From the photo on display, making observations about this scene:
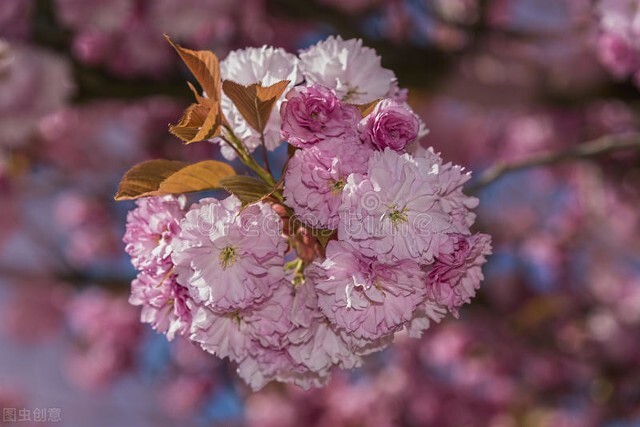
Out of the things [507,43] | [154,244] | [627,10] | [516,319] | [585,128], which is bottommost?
[516,319]

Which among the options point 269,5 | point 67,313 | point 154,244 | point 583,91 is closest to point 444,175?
point 154,244

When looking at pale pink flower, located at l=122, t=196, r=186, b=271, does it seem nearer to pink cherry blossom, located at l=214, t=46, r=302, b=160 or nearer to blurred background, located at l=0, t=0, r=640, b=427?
pink cherry blossom, located at l=214, t=46, r=302, b=160

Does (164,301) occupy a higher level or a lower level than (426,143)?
higher

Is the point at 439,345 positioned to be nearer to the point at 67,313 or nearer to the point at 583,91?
the point at 583,91

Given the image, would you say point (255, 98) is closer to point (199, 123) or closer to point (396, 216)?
point (199, 123)

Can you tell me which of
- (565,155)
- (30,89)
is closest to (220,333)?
(565,155)
